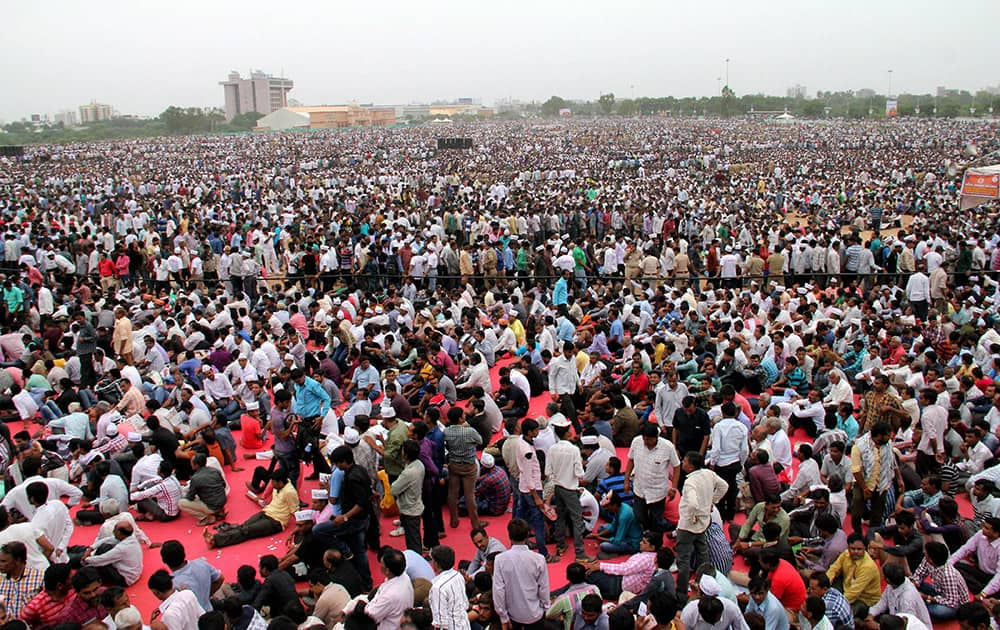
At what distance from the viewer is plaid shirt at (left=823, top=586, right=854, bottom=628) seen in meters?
4.66

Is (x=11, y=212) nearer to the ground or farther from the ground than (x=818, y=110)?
nearer to the ground

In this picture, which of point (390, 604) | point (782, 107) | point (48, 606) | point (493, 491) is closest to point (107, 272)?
point (48, 606)

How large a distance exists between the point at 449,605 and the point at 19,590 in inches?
122

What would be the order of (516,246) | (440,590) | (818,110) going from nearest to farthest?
(440,590) → (516,246) → (818,110)

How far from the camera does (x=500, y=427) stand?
8023 millimetres

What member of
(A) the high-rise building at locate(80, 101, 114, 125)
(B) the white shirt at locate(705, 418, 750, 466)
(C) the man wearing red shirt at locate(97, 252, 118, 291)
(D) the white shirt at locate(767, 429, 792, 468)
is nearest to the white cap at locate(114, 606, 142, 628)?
(B) the white shirt at locate(705, 418, 750, 466)

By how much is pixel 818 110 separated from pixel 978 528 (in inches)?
4073

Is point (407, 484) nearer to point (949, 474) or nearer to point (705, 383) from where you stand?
point (705, 383)

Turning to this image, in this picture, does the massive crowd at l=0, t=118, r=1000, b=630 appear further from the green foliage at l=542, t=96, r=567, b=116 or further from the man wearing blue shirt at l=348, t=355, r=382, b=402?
the green foliage at l=542, t=96, r=567, b=116

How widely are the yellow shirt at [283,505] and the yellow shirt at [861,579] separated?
14.8ft

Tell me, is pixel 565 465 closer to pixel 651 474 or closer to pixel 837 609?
pixel 651 474

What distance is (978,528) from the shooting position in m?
5.66

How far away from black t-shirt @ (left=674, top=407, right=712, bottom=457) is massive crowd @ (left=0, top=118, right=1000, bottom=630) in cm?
2

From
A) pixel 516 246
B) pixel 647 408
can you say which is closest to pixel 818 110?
pixel 516 246
